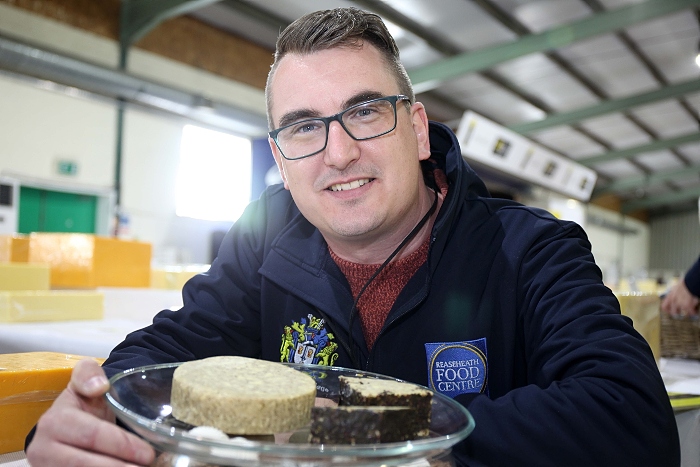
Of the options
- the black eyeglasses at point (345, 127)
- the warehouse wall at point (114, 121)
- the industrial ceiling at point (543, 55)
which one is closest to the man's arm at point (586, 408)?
the black eyeglasses at point (345, 127)

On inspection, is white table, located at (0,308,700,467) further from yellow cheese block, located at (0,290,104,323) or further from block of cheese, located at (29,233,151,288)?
block of cheese, located at (29,233,151,288)

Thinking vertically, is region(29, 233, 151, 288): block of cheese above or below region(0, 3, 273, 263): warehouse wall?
below

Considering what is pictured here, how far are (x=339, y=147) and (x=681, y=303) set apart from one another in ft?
4.92

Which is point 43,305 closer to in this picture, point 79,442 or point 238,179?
point 79,442

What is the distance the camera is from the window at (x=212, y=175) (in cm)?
783

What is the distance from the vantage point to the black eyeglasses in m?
1.12

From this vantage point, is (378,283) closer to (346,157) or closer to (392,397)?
(346,157)

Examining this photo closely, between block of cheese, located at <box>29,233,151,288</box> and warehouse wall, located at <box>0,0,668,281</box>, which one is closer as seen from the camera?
block of cheese, located at <box>29,233,151,288</box>

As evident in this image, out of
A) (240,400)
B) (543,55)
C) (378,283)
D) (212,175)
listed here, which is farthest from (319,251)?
(543,55)

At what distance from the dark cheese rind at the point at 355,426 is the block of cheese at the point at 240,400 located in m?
0.05

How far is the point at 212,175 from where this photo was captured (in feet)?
27.0

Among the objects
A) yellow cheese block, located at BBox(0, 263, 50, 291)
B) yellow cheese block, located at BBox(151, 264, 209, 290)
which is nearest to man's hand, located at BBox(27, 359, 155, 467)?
yellow cheese block, located at BBox(0, 263, 50, 291)

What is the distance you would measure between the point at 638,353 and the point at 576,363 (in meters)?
0.08

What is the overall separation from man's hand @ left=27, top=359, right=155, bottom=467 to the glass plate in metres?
0.01
